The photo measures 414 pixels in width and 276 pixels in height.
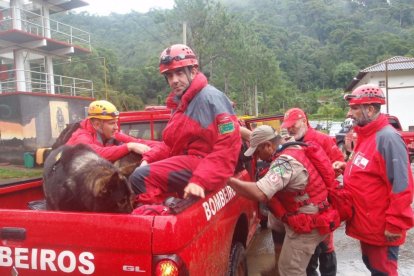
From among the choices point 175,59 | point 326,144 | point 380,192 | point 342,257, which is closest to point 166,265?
point 175,59

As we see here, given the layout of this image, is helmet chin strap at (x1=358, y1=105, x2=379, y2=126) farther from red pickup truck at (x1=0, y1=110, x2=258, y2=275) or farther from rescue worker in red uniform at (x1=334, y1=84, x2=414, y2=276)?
red pickup truck at (x1=0, y1=110, x2=258, y2=275)

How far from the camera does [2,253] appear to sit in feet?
7.29

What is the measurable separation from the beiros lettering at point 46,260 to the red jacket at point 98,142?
4.48 feet

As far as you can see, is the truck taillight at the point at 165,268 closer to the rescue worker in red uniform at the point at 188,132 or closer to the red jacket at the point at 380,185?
the rescue worker in red uniform at the point at 188,132

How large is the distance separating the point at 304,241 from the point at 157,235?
1.56 m

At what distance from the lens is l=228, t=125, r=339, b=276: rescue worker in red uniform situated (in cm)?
278

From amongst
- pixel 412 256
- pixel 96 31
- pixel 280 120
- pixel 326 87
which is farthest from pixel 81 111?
pixel 326 87

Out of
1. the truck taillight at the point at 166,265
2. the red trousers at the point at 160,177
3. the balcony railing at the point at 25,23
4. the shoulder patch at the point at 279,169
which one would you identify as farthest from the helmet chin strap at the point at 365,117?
the balcony railing at the point at 25,23

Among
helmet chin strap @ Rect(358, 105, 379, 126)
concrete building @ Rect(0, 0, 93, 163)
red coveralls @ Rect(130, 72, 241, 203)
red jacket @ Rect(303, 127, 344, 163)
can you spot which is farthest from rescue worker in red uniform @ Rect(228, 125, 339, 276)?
concrete building @ Rect(0, 0, 93, 163)

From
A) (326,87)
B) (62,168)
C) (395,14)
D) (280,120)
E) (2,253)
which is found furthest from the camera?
(395,14)

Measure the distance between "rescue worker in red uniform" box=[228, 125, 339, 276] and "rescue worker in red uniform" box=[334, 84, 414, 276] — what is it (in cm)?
21

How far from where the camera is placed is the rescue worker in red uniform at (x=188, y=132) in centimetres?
276

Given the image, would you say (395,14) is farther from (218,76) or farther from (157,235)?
(157,235)

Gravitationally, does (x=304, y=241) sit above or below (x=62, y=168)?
below
